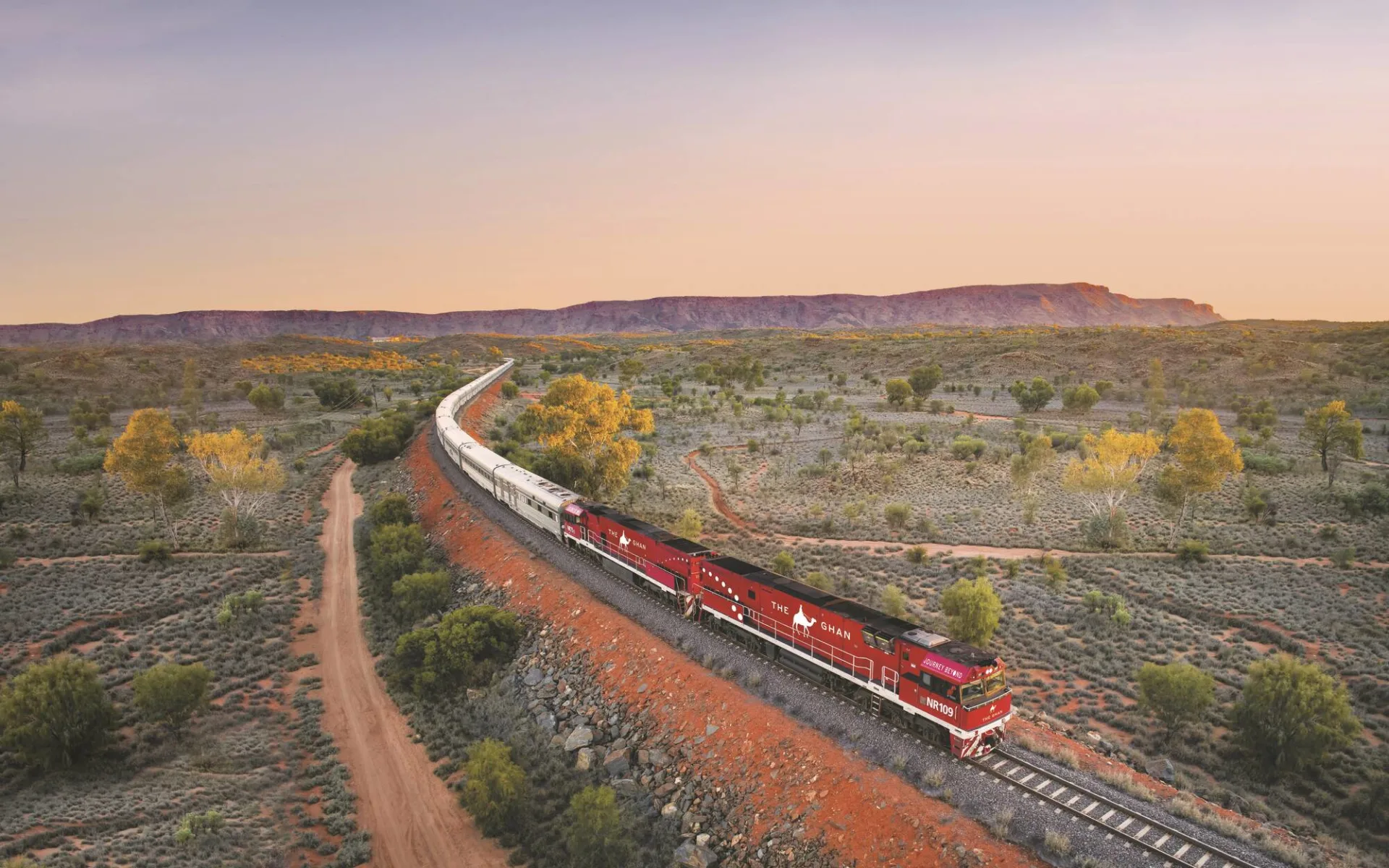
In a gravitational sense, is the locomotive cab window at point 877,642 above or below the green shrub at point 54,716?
above

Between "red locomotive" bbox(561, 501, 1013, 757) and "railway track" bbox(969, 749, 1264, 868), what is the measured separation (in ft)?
2.66

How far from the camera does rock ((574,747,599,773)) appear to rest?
877 inches

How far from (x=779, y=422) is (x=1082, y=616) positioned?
180 ft

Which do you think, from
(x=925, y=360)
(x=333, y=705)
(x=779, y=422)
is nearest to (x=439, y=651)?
(x=333, y=705)

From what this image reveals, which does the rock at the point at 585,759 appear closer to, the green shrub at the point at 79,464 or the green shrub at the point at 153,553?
the green shrub at the point at 153,553

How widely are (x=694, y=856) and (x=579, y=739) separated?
6788 mm

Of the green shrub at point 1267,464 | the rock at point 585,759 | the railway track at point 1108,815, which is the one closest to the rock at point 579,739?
the rock at point 585,759

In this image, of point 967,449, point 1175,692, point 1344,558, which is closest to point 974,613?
point 1175,692

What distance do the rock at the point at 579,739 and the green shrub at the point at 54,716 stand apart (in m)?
15.5

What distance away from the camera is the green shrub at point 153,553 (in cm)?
4025

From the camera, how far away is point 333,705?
2827 centimetres

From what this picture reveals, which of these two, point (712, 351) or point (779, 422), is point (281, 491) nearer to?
point (779, 422)

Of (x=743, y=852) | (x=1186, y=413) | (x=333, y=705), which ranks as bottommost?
(x=333, y=705)

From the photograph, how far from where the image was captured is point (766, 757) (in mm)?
19812
